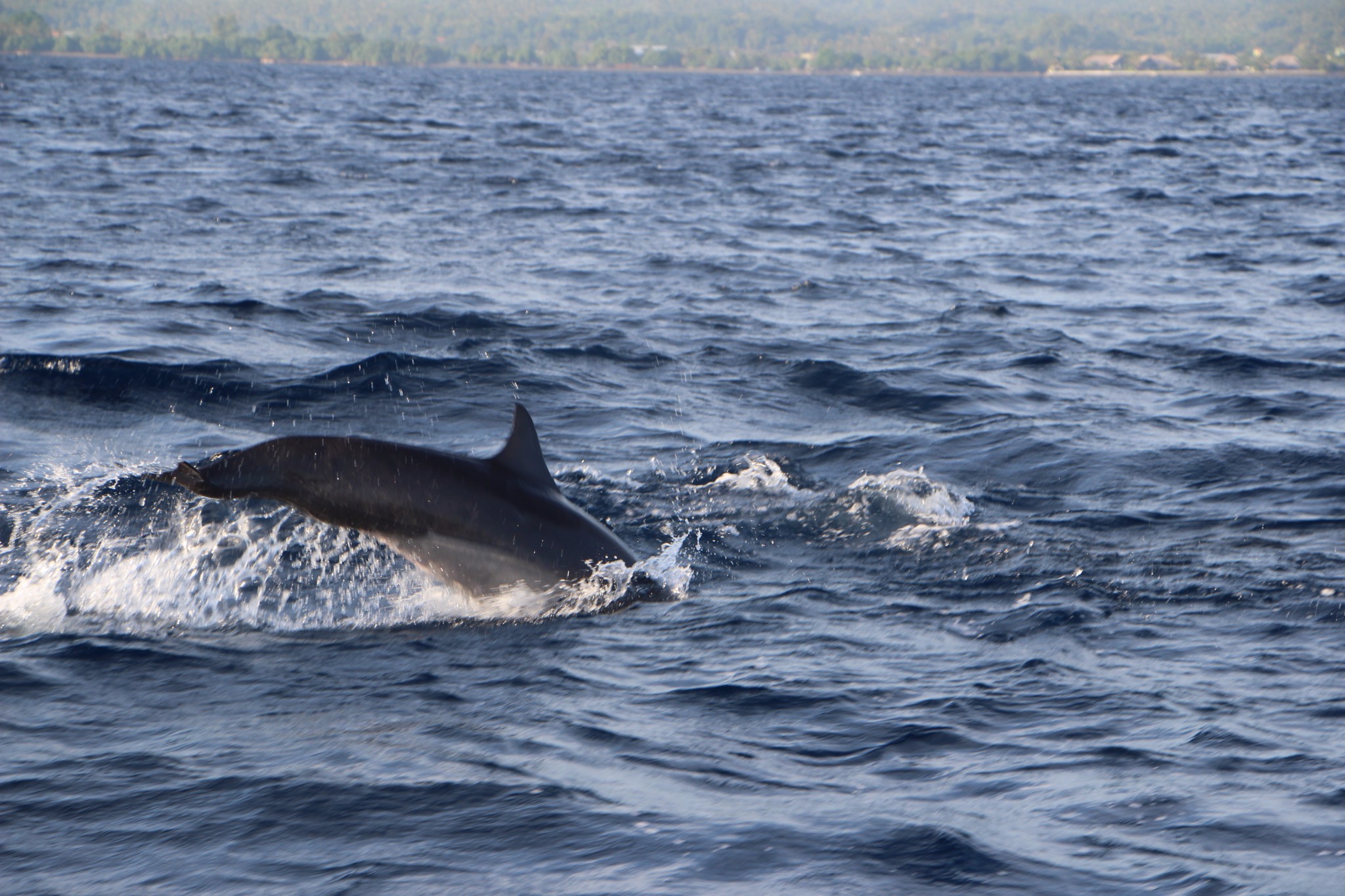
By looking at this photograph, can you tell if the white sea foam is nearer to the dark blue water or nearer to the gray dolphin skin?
the dark blue water

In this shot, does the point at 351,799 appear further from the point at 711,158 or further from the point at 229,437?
the point at 711,158

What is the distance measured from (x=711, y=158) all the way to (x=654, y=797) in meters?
37.2

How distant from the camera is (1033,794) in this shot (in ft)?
20.0

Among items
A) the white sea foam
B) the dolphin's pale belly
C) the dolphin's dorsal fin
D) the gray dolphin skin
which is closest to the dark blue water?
the white sea foam

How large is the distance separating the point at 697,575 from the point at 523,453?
156 cm

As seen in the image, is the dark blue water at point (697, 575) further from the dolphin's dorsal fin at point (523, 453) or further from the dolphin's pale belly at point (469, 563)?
the dolphin's dorsal fin at point (523, 453)

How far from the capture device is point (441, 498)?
7.79 meters

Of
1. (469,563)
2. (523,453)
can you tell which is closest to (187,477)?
(469,563)

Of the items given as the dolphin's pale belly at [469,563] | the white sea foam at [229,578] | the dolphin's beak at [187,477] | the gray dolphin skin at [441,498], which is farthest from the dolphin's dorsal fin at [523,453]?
the dolphin's beak at [187,477]

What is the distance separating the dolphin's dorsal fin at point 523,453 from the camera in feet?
25.7

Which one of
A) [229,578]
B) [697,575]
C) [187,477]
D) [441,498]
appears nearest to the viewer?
[187,477]

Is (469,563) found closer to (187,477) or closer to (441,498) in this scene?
(441,498)

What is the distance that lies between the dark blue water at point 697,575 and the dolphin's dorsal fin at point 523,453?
71 cm

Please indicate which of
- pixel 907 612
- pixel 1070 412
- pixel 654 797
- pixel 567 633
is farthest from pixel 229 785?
pixel 1070 412
